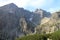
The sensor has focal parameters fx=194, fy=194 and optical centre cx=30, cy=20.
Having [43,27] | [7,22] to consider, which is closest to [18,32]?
[7,22]

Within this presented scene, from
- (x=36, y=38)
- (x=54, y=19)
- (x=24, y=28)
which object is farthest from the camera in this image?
(x=24, y=28)

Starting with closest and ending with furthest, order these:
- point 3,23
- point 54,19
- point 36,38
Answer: point 36,38 → point 54,19 → point 3,23

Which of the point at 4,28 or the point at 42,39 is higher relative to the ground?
the point at 42,39

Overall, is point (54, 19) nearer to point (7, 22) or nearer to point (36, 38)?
point (36, 38)

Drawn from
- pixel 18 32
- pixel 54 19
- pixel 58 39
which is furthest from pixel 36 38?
pixel 18 32

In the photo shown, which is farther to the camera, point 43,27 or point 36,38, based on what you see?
point 43,27

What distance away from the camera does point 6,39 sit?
154 meters

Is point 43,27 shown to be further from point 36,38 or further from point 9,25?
point 9,25

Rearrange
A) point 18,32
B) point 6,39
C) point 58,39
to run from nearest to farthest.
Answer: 1. point 58,39
2. point 6,39
3. point 18,32

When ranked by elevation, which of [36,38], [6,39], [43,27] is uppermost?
[36,38]

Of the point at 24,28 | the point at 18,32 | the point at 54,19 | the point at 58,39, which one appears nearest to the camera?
the point at 58,39

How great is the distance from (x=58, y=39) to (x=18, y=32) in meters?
148

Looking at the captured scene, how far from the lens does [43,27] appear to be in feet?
362

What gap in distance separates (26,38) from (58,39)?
7686mm
